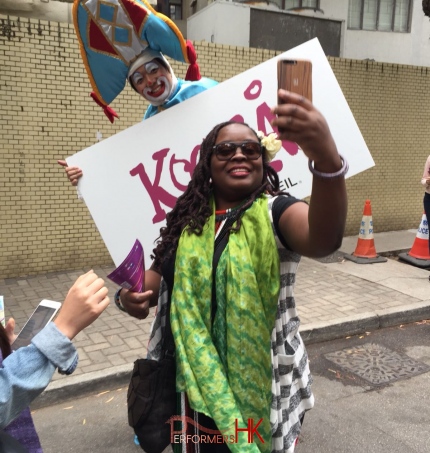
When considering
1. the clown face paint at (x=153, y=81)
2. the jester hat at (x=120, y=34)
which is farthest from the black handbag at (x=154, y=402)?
the jester hat at (x=120, y=34)

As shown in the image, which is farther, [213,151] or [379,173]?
[379,173]

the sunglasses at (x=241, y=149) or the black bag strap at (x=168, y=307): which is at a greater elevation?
the sunglasses at (x=241, y=149)

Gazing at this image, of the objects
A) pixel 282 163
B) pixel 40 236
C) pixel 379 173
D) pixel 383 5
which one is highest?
pixel 383 5

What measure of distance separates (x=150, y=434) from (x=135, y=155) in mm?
1687

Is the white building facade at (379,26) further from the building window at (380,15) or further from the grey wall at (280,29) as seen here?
the grey wall at (280,29)

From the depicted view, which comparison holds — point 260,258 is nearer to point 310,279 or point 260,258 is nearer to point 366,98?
point 310,279

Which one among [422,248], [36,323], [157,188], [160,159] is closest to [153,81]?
[160,159]

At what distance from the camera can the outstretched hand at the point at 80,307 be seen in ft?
4.57

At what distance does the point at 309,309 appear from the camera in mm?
5453

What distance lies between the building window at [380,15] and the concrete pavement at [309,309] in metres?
12.2

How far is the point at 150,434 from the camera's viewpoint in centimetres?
183

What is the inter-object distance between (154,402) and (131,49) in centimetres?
198

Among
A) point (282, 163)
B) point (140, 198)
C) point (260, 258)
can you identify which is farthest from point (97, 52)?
point (260, 258)

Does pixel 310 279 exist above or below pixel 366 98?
below
